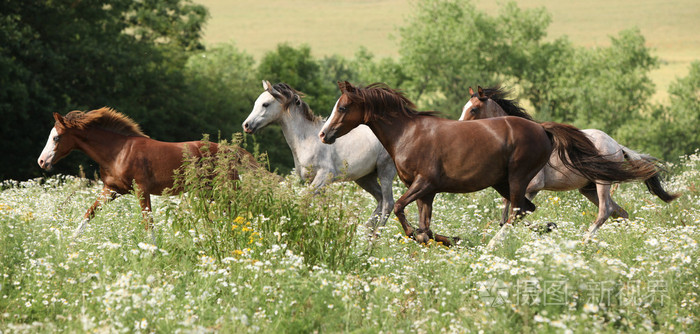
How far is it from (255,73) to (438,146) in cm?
Result: 4374

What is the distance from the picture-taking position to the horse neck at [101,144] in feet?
28.9

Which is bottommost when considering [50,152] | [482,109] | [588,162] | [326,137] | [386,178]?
[386,178]

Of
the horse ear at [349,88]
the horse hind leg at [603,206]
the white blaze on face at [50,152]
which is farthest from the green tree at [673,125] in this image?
the white blaze on face at [50,152]

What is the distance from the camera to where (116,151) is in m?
8.82

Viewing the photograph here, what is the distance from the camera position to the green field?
267 feet

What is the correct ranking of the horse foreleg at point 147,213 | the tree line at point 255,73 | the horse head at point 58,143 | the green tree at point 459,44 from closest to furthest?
the horse foreleg at point 147,213 → the horse head at point 58,143 → the tree line at point 255,73 → the green tree at point 459,44

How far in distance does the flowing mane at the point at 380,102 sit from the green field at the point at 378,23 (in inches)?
2740

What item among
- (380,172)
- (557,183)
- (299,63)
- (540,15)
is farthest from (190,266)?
(540,15)

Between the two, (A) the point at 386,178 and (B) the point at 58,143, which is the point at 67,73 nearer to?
(B) the point at 58,143

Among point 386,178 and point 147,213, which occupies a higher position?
A: point 147,213

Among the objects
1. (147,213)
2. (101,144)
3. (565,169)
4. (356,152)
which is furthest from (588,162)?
(101,144)

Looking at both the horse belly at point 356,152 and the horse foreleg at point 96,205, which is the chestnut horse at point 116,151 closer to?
the horse foreleg at point 96,205

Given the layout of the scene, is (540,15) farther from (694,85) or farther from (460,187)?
(460,187)

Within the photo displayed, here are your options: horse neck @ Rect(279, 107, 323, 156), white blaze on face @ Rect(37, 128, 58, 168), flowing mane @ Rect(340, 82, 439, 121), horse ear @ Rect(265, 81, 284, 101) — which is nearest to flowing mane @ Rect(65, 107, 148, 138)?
white blaze on face @ Rect(37, 128, 58, 168)
